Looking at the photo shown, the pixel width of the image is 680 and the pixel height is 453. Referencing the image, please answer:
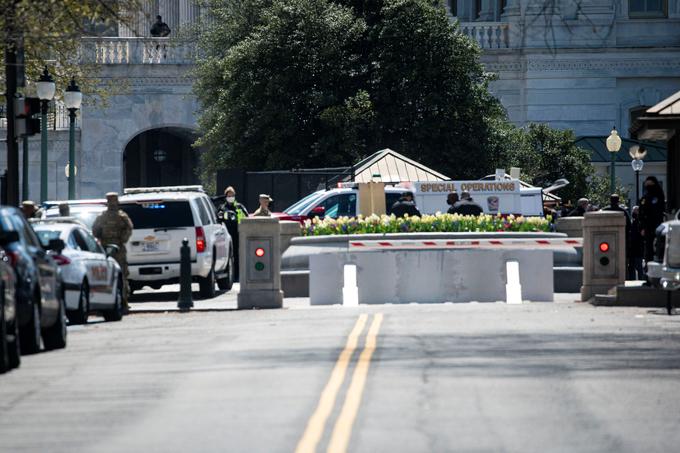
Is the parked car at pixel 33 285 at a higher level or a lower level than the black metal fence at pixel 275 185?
lower

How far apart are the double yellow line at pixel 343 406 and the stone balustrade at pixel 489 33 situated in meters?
43.3

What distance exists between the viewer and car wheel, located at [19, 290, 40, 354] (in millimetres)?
18219

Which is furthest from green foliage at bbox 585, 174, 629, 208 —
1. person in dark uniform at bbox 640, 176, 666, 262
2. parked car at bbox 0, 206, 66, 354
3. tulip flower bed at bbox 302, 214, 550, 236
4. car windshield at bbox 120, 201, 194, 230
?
parked car at bbox 0, 206, 66, 354

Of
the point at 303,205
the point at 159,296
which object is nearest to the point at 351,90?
the point at 303,205

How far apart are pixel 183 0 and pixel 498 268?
36.3 meters

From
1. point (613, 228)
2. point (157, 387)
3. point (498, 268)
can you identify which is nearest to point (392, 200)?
point (498, 268)

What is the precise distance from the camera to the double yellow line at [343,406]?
1135 cm

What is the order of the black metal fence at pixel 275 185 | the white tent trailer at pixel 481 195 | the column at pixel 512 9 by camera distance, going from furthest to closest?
the column at pixel 512 9
the black metal fence at pixel 275 185
the white tent trailer at pixel 481 195

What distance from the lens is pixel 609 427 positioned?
12289 mm

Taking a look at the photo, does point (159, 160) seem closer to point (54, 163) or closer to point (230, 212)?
point (54, 163)

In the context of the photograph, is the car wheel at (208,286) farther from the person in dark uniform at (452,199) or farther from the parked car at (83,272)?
the parked car at (83,272)

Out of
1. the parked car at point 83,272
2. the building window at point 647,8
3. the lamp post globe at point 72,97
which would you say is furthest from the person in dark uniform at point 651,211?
the building window at point 647,8

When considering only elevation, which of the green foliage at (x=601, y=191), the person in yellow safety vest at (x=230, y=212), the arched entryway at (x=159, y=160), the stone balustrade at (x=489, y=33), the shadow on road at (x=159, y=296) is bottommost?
the shadow on road at (x=159, y=296)

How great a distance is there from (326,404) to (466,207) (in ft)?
74.2
